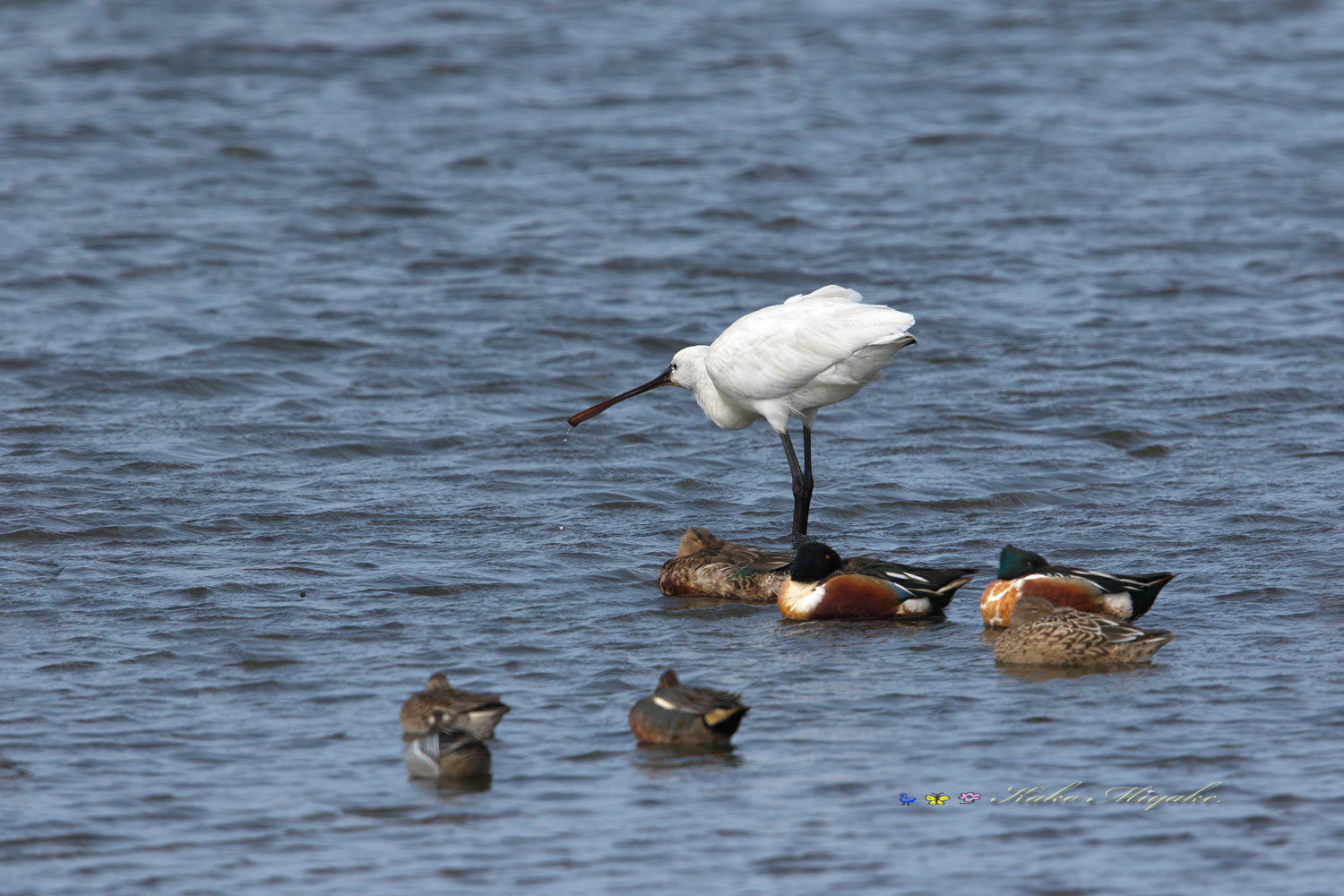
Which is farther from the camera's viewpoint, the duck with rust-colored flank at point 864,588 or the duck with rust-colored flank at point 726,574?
the duck with rust-colored flank at point 726,574

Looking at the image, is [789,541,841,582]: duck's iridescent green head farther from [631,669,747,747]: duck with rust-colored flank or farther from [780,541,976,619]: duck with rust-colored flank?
[631,669,747,747]: duck with rust-colored flank

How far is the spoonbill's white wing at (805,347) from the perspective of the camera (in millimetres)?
9445

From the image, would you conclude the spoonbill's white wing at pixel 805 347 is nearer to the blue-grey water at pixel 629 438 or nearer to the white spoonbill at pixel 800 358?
the white spoonbill at pixel 800 358

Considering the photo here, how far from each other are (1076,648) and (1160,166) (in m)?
13.7

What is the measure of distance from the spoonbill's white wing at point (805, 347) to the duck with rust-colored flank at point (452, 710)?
3.77m

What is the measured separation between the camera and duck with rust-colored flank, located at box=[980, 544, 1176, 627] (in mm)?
7516

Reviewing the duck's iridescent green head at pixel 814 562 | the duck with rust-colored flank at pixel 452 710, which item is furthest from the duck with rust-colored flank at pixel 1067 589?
the duck with rust-colored flank at pixel 452 710

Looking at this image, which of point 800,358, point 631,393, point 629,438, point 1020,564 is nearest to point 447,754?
point 1020,564

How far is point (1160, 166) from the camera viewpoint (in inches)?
770

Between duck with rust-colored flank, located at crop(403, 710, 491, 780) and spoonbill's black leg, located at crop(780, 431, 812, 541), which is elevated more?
duck with rust-colored flank, located at crop(403, 710, 491, 780)

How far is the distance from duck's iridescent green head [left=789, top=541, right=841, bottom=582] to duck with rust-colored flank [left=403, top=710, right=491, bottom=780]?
2.38m

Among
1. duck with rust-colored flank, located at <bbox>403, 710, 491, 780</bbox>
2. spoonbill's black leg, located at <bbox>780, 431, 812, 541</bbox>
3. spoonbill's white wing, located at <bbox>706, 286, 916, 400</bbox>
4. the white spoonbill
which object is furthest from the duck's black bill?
duck with rust-colored flank, located at <bbox>403, 710, 491, 780</bbox>

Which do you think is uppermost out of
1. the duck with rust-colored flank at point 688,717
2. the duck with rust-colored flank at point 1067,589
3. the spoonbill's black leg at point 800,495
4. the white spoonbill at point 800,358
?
the white spoonbill at point 800,358

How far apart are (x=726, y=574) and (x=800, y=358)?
1.69m
